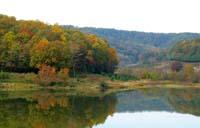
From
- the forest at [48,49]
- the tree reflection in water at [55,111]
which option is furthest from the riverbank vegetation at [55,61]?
the tree reflection in water at [55,111]

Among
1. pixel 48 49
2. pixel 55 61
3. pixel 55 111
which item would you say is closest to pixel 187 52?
pixel 55 61

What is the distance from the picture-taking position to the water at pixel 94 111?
139ft

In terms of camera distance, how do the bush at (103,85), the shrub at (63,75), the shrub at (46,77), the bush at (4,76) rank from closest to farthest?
the shrub at (46,77) → the bush at (4,76) → the shrub at (63,75) → the bush at (103,85)

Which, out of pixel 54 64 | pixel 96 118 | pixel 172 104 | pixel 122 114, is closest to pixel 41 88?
pixel 54 64

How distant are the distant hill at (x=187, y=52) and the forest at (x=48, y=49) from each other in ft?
171

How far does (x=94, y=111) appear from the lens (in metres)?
53.0

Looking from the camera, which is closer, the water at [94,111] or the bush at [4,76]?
the water at [94,111]

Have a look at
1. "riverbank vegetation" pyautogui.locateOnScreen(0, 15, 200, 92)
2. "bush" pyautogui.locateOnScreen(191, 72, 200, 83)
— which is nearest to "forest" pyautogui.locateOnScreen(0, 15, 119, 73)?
"riverbank vegetation" pyautogui.locateOnScreen(0, 15, 200, 92)

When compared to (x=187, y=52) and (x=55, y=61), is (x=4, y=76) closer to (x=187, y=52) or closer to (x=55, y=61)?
(x=55, y=61)

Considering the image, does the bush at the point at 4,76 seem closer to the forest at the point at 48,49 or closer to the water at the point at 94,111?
the forest at the point at 48,49

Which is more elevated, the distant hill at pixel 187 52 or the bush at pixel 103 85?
the bush at pixel 103 85

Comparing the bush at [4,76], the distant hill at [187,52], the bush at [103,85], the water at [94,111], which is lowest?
the distant hill at [187,52]

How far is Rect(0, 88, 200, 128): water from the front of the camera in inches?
1670

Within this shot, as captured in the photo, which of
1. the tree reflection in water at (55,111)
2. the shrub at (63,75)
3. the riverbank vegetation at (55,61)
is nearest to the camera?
the tree reflection in water at (55,111)
